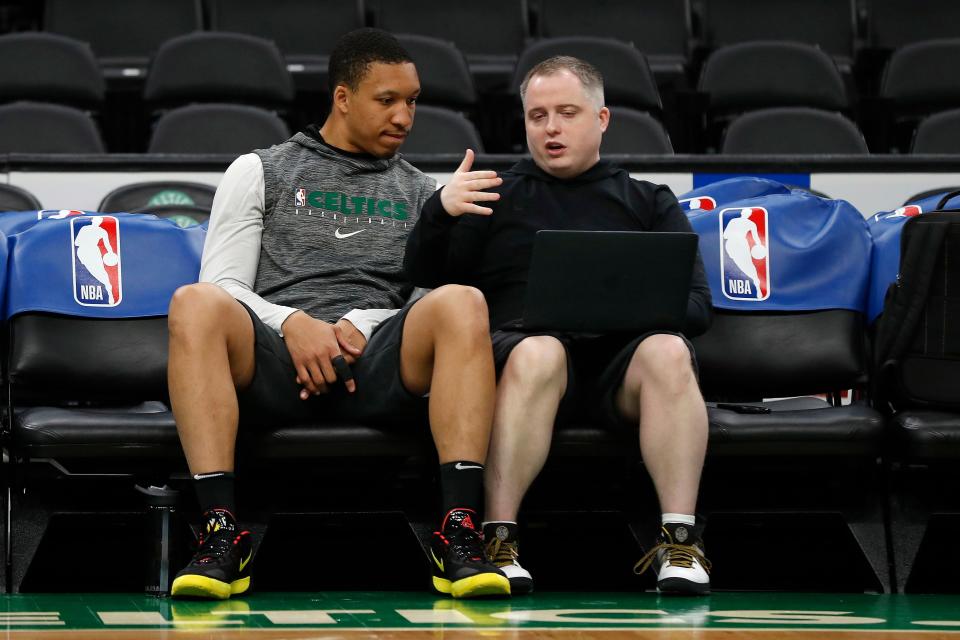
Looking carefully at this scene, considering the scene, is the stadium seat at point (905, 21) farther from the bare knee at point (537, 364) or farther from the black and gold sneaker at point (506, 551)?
the black and gold sneaker at point (506, 551)

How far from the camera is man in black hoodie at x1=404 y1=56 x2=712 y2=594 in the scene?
2854mm

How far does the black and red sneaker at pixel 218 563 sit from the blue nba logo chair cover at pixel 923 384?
4.50 ft

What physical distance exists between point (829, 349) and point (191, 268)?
1.56 meters

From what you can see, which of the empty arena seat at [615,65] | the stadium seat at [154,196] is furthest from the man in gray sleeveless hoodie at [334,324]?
the empty arena seat at [615,65]

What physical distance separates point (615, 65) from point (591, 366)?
3175 millimetres

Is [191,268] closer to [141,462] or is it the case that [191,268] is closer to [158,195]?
[141,462]

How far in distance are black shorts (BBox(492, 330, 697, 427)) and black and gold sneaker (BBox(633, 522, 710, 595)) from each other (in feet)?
0.92

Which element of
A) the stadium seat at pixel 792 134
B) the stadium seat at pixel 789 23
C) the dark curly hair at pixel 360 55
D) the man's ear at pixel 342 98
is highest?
the stadium seat at pixel 789 23

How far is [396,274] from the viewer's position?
322 centimetres

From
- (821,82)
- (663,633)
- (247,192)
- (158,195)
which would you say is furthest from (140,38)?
(663,633)

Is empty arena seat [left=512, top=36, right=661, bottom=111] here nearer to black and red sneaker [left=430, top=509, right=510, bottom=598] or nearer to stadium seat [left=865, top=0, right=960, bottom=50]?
stadium seat [left=865, top=0, right=960, bottom=50]

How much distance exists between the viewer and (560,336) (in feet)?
9.96

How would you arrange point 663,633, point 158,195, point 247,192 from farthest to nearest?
point 158,195
point 247,192
point 663,633

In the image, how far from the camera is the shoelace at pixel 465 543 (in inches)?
105
